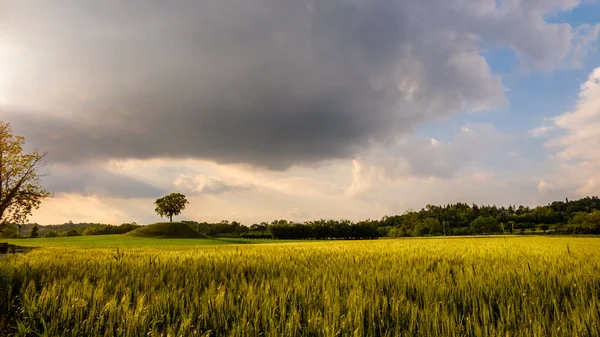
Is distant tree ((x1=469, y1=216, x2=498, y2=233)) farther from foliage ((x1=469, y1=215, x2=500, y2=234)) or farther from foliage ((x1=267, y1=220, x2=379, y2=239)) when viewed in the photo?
foliage ((x1=267, y1=220, x2=379, y2=239))

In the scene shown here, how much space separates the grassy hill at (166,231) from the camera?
264 ft

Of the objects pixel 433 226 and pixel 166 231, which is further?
pixel 433 226

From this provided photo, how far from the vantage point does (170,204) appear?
403 feet

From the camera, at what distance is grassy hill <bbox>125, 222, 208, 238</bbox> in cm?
8050

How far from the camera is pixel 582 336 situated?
2076 millimetres

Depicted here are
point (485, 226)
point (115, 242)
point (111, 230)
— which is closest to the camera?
point (115, 242)

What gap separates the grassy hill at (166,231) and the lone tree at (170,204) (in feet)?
114

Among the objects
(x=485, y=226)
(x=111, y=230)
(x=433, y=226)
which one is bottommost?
(x=485, y=226)

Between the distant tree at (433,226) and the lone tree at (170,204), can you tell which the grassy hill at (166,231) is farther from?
the distant tree at (433,226)

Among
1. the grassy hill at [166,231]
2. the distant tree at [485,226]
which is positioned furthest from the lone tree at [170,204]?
the distant tree at [485,226]

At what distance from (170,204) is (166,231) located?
41.2 metres

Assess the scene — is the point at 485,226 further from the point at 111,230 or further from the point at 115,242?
the point at 111,230

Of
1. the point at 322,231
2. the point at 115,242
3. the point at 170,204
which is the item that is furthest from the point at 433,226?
the point at 115,242

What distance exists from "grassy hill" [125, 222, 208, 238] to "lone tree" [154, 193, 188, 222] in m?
34.7
